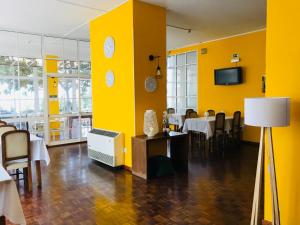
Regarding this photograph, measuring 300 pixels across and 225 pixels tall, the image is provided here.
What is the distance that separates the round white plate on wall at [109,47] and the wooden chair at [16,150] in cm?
233

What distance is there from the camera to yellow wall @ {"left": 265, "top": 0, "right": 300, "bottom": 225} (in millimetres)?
2375

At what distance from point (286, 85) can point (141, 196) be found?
2372 millimetres

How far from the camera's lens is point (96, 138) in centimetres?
526

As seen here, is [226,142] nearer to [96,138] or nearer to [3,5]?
[96,138]

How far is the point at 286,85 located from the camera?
8.04ft

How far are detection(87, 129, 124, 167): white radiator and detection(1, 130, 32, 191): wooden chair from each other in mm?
1485

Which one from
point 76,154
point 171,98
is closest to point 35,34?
point 76,154

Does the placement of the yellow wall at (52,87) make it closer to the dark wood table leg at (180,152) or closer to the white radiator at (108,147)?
the white radiator at (108,147)

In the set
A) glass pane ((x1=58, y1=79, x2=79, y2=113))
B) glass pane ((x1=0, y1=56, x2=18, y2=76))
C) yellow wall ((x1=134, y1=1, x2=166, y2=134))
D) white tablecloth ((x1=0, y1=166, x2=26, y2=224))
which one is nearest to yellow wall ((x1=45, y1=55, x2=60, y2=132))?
glass pane ((x1=58, y1=79, x2=79, y2=113))

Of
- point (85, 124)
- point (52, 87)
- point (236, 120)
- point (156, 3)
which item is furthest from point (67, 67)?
point (236, 120)

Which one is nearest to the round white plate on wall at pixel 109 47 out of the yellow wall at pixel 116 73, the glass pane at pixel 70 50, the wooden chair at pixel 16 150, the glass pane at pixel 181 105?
the yellow wall at pixel 116 73

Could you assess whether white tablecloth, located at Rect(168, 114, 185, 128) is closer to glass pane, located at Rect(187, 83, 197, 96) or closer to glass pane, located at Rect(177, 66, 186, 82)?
glass pane, located at Rect(187, 83, 197, 96)

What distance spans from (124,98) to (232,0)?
271cm

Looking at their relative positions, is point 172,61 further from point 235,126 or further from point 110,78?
point 110,78
